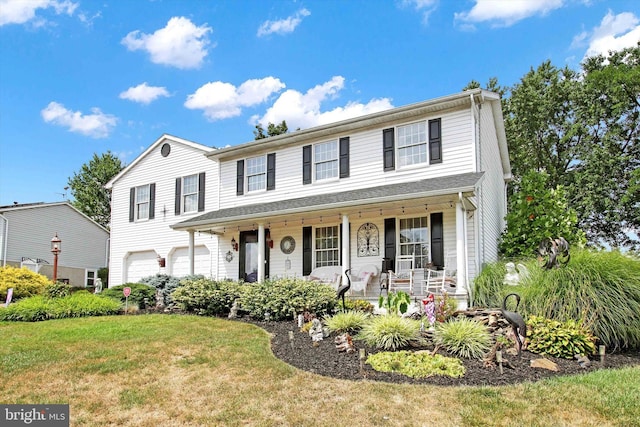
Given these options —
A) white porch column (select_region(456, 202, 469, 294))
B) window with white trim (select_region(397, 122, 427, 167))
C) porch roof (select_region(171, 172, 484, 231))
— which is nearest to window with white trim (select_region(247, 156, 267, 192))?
porch roof (select_region(171, 172, 484, 231))

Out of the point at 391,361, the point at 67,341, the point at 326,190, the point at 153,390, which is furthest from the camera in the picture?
the point at 326,190

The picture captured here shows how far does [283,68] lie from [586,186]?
13.9 meters

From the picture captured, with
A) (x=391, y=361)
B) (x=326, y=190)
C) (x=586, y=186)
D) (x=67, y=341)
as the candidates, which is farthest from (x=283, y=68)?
(x=586, y=186)

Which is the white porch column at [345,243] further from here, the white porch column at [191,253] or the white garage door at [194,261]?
the white garage door at [194,261]

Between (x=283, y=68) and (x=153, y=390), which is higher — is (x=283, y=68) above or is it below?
above

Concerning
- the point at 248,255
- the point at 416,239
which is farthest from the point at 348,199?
the point at 248,255

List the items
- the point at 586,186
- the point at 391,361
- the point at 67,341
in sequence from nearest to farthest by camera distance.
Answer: the point at 391,361 → the point at 67,341 → the point at 586,186

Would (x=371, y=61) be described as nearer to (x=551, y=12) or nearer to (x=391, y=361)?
(x=551, y=12)

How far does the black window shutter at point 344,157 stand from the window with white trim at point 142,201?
868 cm

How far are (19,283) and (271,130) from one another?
1735 centimetres

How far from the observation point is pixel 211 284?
38.6ft

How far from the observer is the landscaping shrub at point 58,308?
11320mm

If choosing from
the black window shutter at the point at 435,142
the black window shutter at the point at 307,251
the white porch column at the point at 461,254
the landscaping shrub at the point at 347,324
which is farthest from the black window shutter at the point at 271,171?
the landscaping shrub at the point at 347,324

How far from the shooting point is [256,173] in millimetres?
15609
